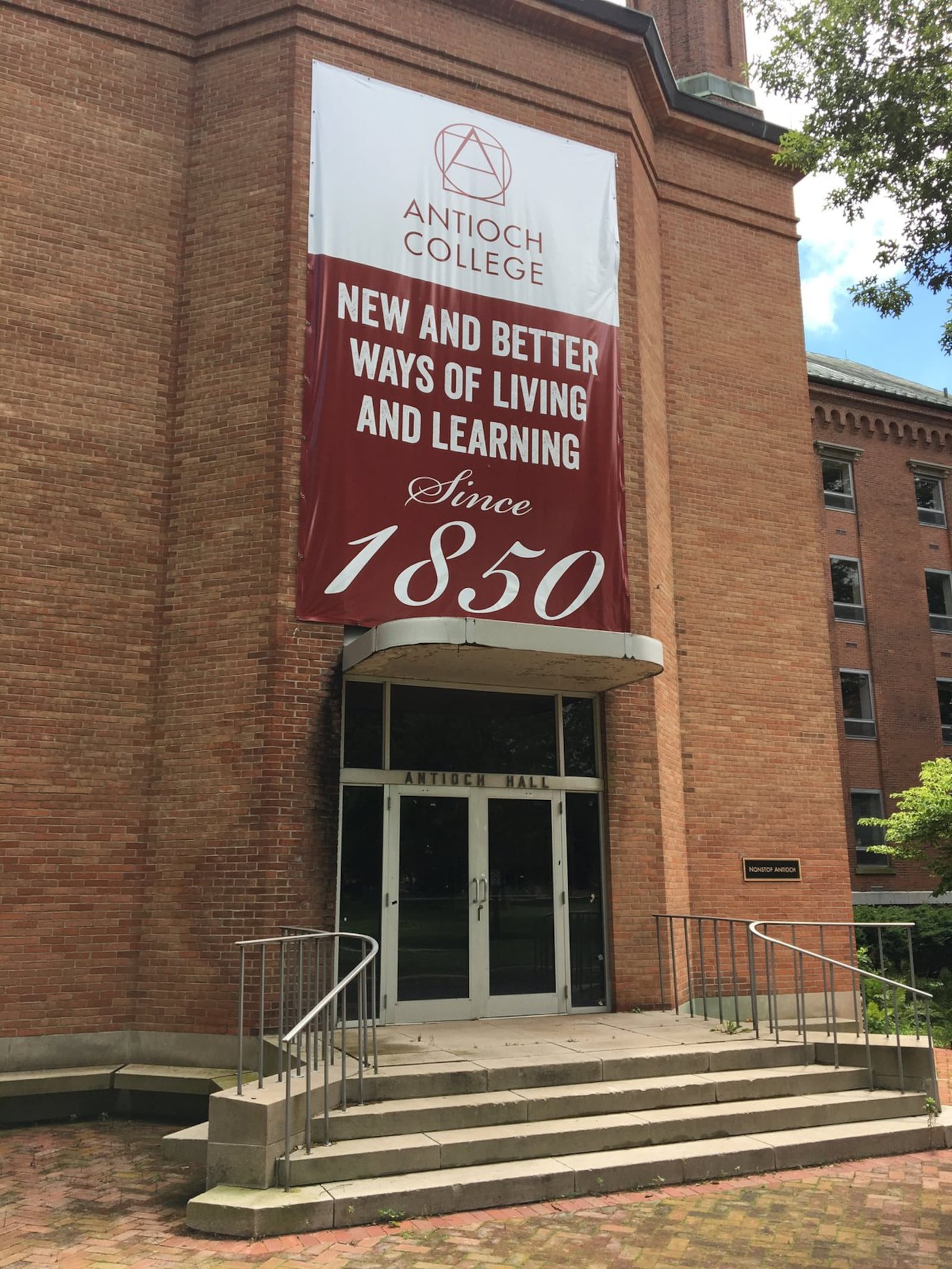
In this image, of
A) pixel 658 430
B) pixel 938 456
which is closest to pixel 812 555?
pixel 658 430

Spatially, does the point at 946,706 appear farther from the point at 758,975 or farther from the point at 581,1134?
the point at 581,1134

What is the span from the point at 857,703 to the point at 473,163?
18.6m

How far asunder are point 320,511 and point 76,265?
359cm

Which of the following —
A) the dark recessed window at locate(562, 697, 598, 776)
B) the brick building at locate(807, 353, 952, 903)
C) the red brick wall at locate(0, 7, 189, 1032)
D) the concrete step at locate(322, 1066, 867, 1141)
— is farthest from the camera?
the brick building at locate(807, 353, 952, 903)

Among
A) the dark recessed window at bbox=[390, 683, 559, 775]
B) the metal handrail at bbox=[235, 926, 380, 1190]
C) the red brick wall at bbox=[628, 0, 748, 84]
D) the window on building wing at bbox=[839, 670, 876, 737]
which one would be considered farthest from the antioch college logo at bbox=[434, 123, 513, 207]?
the window on building wing at bbox=[839, 670, 876, 737]

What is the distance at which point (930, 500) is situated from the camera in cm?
2775

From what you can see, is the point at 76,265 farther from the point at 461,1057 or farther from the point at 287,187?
the point at 461,1057

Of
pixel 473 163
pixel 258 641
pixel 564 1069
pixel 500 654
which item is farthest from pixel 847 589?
pixel 564 1069

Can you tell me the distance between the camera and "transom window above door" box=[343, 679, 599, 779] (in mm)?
9625

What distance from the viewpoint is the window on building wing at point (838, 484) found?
26203 mm

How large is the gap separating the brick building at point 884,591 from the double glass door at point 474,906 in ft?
53.0

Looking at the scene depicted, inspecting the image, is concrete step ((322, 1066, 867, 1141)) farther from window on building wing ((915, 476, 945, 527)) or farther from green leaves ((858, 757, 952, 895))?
window on building wing ((915, 476, 945, 527))

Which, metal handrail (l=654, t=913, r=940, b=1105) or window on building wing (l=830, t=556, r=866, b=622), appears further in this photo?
window on building wing (l=830, t=556, r=866, b=622)

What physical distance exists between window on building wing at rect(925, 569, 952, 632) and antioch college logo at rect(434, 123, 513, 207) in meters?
A: 20.1
